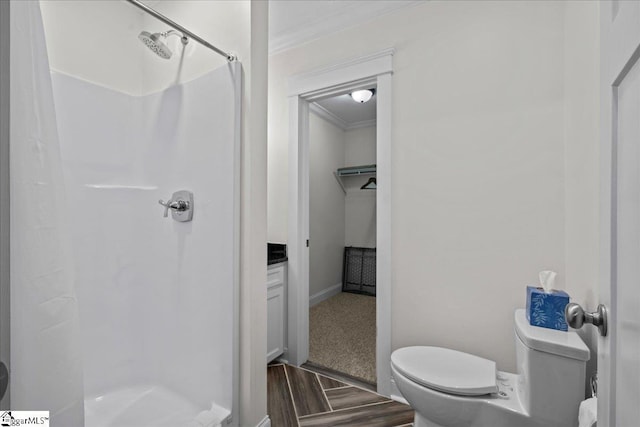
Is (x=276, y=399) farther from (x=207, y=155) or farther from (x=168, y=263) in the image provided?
A: (x=207, y=155)

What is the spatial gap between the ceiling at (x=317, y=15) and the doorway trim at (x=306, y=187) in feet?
0.89

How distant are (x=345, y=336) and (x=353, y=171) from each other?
2.18 m

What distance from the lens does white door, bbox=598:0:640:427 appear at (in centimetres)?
47

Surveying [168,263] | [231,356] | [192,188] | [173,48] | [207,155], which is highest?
[173,48]

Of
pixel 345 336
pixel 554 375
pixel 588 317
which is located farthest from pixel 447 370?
pixel 345 336

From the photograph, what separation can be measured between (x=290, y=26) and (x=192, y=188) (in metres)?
1.52

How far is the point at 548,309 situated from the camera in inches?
48.4

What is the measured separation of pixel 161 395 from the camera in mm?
1544

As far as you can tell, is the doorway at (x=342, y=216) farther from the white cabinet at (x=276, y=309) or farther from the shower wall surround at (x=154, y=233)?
the shower wall surround at (x=154, y=233)

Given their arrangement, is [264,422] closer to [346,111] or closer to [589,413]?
[589,413]

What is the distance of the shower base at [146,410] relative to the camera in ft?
4.26

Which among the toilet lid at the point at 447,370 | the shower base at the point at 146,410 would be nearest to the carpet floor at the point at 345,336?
the toilet lid at the point at 447,370

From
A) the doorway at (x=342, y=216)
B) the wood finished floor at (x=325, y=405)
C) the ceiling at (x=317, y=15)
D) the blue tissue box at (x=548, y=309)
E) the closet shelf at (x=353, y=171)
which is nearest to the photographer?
the blue tissue box at (x=548, y=309)

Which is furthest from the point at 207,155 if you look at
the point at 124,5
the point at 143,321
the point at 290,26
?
the point at 290,26
